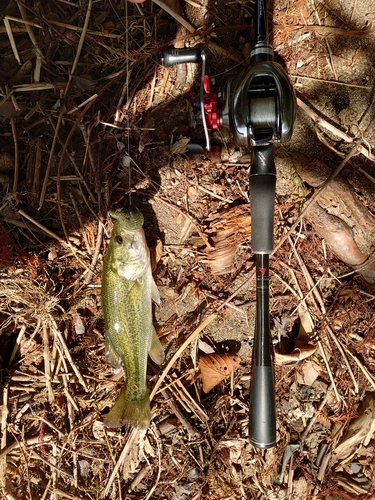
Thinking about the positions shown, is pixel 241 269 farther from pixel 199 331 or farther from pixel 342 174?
pixel 342 174

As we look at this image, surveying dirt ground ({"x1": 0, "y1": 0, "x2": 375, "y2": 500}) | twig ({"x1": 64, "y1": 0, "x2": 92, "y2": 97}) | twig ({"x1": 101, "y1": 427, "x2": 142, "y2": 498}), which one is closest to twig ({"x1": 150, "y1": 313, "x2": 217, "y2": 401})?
dirt ground ({"x1": 0, "y1": 0, "x2": 375, "y2": 500})

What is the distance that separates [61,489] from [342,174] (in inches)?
108

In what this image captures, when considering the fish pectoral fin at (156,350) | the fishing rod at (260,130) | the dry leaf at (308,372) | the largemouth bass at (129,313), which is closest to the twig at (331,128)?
the fishing rod at (260,130)

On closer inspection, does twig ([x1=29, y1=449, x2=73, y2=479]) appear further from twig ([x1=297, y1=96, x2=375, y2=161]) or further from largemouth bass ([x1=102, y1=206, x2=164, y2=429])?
twig ([x1=297, y1=96, x2=375, y2=161])

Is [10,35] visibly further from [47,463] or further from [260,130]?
[47,463]

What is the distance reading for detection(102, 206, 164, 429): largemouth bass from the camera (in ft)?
8.69

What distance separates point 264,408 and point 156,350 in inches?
29.6

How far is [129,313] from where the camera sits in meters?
2.70

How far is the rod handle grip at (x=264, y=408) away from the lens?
2.48 meters

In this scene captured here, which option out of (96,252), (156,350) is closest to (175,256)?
(96,252)

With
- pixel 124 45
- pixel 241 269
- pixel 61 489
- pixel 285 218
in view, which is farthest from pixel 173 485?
pixel 124 45

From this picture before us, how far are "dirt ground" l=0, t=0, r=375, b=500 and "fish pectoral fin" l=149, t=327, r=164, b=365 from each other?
0.40ft

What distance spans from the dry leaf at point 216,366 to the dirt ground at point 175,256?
2.7 inches

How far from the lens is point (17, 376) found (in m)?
3.02
